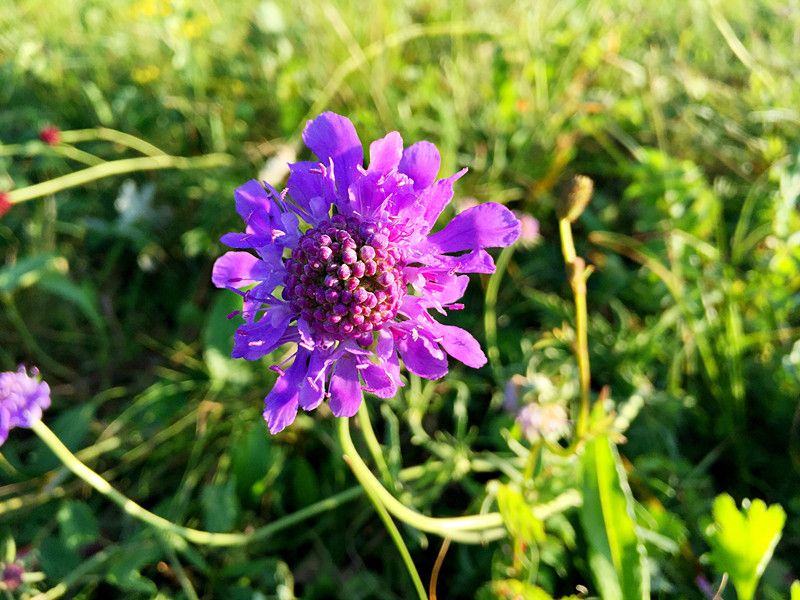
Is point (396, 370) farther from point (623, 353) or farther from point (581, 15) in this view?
point (581, 15)

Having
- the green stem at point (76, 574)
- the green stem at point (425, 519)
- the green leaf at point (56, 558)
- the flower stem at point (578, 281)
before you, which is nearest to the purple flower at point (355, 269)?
the green stem at point (425, 519)

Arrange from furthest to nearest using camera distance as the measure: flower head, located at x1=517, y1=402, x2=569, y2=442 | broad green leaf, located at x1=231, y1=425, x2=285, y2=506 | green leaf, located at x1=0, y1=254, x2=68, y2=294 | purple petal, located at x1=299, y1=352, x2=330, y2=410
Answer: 1. green leaf, located at x1=0, y1=254, x2=68, y2=294
2. broad green leaf, located at x1=231, y1=425, x2=285, y2=506
3. flower head, located at x1=517, y1=402, x2=569, y2=442
4. purple petal, located at x1=299, y1=352, x2=330, y2=410

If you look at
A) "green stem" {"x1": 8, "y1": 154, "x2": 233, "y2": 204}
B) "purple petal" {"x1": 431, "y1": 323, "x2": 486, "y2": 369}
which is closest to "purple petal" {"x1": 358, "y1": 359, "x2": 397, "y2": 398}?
"purple petal" {"x1": 431, "y1": 323, "x2": 486, "y2": 369}

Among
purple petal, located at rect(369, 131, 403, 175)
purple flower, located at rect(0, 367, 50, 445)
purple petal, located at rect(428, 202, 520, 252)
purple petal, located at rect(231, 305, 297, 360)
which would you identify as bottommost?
purple flower, located at rect(0, 367, 50, 445)

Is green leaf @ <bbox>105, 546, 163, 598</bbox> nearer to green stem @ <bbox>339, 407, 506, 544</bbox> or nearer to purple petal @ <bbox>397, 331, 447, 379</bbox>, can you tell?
green stem @ <bbox>339, 407, 506, 544</bbox>

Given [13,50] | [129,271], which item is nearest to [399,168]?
[129,271]

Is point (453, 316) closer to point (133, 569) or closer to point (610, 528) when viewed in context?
point (610, 528)

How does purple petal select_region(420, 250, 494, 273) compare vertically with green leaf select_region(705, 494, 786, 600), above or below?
above
